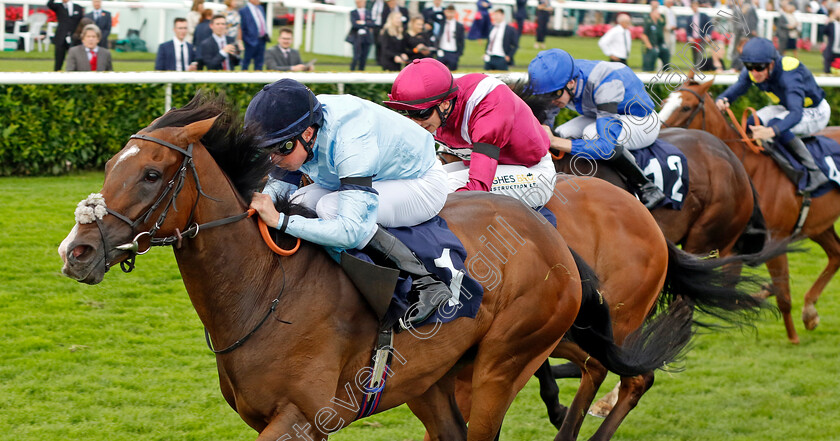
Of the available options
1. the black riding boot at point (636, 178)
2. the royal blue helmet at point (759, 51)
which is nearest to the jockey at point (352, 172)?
the black riding boot at point (636, 178)

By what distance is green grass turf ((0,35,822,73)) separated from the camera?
11555 millimetres

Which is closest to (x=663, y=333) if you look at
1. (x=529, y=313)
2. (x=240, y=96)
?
(x=529, y=313)

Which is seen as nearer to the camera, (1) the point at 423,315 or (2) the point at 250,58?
(1) the point at 423,315

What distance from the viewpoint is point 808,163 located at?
23.1ft

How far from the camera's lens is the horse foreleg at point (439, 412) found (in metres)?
3.99

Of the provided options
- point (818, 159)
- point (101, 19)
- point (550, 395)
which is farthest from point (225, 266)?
point (101, 19)

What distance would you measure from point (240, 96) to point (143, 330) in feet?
13.0

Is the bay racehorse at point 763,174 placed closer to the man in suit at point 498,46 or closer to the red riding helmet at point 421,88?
the red riding helmet at point 421,88

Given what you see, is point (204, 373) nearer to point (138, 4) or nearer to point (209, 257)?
point (209, 257)

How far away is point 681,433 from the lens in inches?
203

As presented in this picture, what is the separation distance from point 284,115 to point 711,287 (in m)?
2.68

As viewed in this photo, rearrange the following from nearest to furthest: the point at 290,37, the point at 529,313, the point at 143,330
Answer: the point at 529,313
the point at 143,330
the point at 290,37

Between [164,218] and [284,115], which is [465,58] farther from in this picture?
[164,218]

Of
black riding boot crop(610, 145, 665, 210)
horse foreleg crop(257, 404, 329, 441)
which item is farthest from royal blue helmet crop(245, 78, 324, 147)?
black riding boot crop(610, 145, 665, 210)
